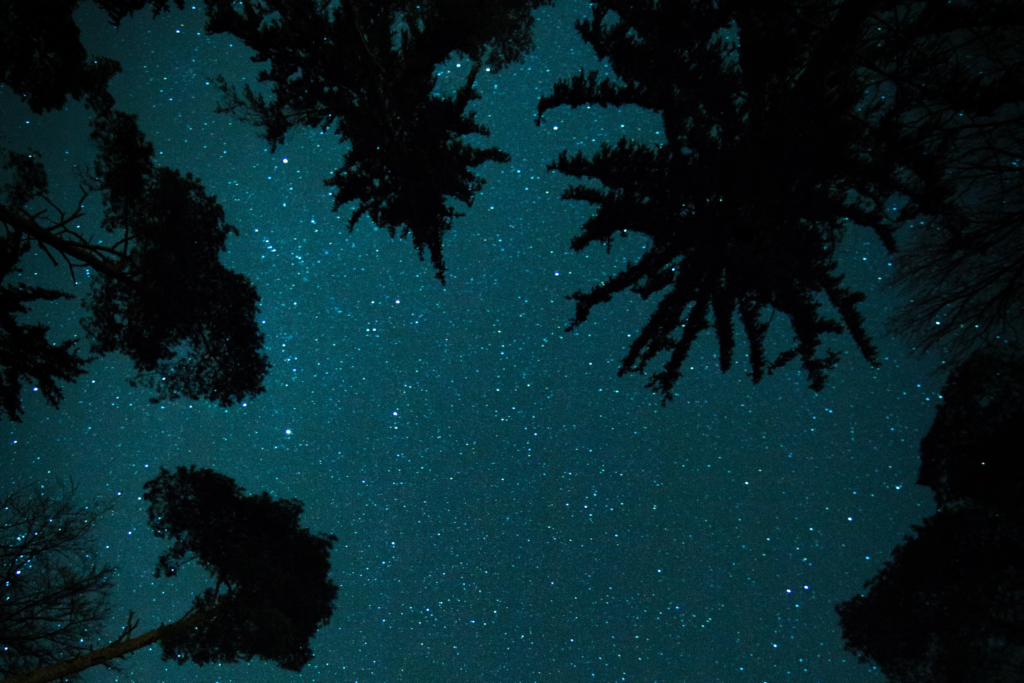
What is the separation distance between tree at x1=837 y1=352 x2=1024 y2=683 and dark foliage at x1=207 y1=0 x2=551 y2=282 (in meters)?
7.18

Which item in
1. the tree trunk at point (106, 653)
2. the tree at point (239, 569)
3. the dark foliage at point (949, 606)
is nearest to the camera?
the tree trunk at point (106, 653)

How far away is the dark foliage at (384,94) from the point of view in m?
4.91

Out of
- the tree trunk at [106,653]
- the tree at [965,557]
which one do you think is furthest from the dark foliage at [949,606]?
the tree trunk at [106,653]

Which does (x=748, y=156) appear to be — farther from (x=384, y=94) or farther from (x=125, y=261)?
(x=125, y=261)

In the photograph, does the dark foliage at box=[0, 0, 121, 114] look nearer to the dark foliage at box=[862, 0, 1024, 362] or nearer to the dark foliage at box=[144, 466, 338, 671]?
the dark foliage at box=[144, 466, 338, 671]

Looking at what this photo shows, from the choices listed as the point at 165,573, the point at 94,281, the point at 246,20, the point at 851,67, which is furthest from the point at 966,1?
the point at 165,573

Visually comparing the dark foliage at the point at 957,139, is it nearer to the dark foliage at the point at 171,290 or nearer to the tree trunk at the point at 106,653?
the dark foliage at the point at 171,290

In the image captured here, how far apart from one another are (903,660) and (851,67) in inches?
318

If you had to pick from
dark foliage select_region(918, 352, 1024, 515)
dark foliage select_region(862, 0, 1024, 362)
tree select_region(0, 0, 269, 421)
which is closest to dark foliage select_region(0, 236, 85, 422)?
tree select_region(0, 0, 269, 421)

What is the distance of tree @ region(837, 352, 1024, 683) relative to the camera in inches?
242

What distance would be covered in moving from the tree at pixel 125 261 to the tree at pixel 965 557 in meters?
9.89

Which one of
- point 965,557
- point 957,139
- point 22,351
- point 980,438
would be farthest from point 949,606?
point 22,351

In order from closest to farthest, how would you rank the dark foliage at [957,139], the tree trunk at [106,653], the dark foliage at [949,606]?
the dark foliage at [957,139] < the tree trunk at [106,653] < the dark foliage at [949,606]

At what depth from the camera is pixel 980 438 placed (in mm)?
6453
